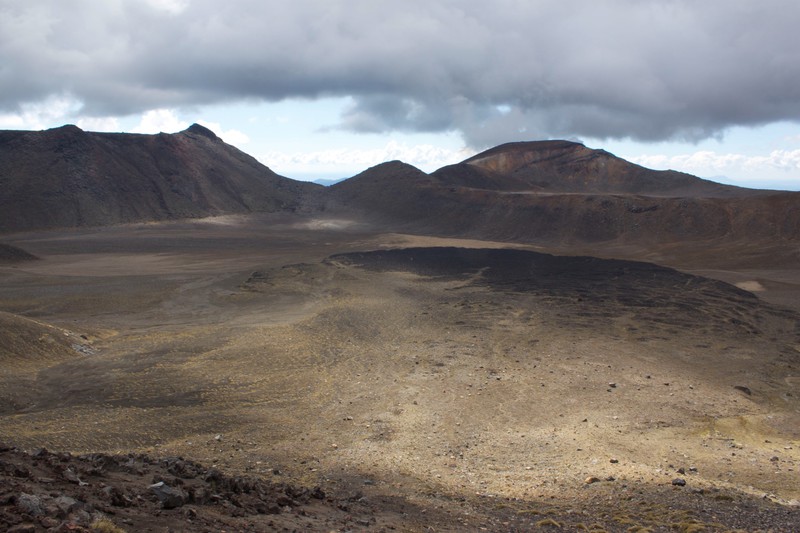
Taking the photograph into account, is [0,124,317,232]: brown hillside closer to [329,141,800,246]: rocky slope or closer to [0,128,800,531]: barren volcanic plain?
[329,141,800,246]: rocky slope

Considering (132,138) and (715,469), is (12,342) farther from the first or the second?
(132,138)

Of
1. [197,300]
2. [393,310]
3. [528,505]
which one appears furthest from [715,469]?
[197,300]

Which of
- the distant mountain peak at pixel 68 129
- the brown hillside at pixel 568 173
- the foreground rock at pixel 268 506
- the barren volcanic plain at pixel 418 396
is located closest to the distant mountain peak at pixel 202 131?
the distant mountain peak at pixel 68 129

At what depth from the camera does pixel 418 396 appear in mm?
17094

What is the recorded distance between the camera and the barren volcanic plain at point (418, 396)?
9781 mm

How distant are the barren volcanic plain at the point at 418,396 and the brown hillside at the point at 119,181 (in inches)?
1411

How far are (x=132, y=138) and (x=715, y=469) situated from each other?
298 feet

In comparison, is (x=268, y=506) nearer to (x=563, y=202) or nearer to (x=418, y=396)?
(x=418, y=396)

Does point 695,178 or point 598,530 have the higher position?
point 695,178

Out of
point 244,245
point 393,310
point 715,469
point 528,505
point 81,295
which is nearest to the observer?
point 528,505

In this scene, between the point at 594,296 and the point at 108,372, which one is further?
the point at 594,296

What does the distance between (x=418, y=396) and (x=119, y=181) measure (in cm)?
7236

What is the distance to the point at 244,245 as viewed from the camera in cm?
5900

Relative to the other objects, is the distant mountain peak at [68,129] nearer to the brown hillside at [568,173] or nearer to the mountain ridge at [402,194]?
the mountain ridge at [402,194]
